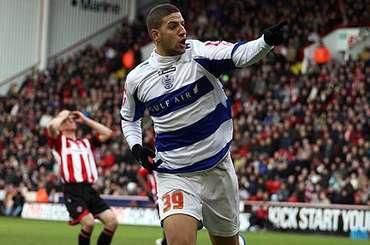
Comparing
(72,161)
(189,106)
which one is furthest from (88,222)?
(189,106)

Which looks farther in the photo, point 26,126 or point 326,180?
point 26,126

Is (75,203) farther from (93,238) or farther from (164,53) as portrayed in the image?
(164,53)

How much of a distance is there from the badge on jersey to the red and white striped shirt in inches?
233

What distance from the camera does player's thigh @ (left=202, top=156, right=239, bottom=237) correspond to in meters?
7.72

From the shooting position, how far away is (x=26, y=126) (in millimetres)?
32938

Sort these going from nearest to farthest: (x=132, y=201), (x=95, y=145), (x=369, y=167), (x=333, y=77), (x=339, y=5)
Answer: (x=95, y=145) < (x=369, y=167) < (x=132, y=201) < (x=333, y=77) < (x=339, y=5)

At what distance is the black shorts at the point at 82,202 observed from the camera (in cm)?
1333

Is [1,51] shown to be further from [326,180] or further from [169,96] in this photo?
[169,96]

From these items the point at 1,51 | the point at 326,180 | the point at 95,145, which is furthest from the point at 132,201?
the point at 1,51

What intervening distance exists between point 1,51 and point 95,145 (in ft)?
79.0

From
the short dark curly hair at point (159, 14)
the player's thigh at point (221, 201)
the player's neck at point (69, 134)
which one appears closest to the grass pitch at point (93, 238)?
the player's neck at point (69, 134)

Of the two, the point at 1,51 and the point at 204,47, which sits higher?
the point at 1,51

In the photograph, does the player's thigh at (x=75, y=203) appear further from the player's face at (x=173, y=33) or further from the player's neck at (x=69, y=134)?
the player's face at (x=173, y=33)

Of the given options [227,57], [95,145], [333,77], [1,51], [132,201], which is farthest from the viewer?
[1,51]
